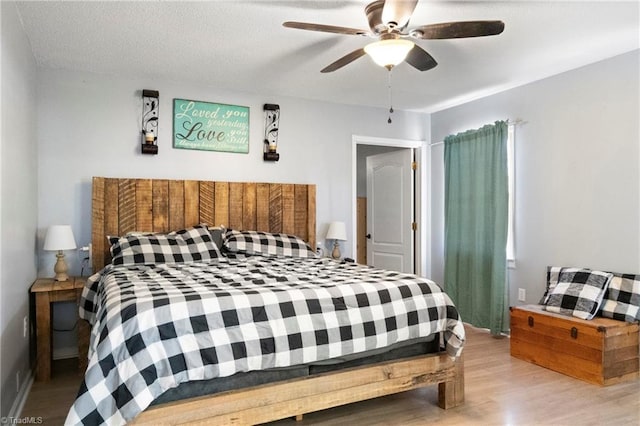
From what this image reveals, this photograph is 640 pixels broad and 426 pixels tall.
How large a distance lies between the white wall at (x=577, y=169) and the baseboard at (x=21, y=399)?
3.93 metres

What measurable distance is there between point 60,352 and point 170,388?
7.43 ft

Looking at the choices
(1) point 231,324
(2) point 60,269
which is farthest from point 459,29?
(2) point 60,269

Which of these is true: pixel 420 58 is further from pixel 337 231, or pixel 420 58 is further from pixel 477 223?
pixel 477 223

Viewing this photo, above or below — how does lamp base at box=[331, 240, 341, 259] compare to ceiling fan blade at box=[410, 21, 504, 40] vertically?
below

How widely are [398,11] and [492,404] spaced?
2.31 meters

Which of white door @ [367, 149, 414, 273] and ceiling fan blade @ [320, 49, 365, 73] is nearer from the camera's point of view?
ceiling fan blade @ [320, 49, 365, 73]

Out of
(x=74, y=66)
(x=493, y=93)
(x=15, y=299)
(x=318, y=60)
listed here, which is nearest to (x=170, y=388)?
(x=15, y=299)

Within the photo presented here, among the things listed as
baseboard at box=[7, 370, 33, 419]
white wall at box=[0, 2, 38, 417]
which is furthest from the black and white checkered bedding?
baseboard at box=[7, 370, 33, 419]

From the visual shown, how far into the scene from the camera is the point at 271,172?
14.3 ft

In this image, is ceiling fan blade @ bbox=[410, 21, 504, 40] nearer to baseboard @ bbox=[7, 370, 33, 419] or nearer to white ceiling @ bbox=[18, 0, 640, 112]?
white ceiling @ bbox=[18, 0, 640, 112]

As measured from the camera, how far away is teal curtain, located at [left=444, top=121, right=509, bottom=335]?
4.05 meters

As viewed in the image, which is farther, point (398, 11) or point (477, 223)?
point (477, 223)

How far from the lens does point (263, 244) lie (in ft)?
12.3

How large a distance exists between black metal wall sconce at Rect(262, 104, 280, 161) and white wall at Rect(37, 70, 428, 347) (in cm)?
5
